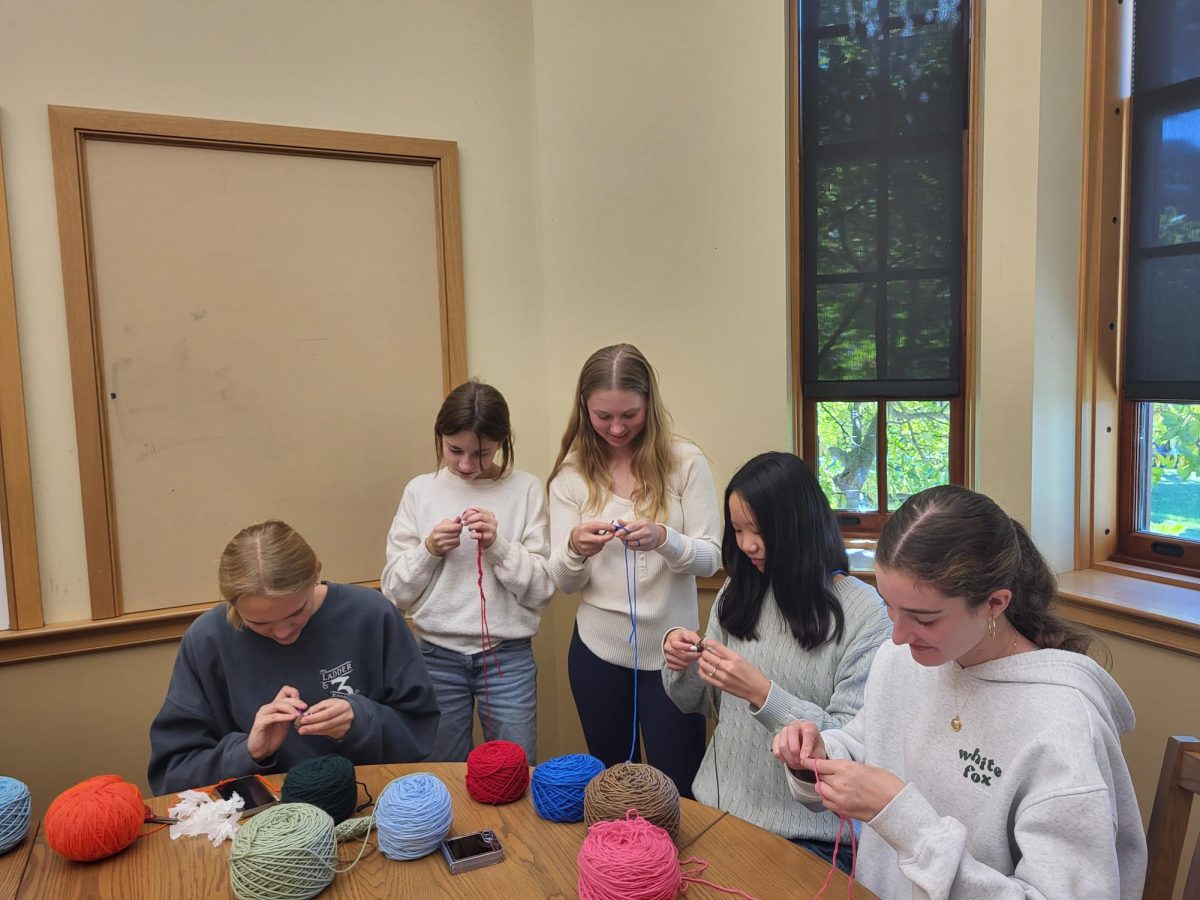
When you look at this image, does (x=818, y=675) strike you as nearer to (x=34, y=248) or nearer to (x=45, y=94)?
(x=34, y=248)

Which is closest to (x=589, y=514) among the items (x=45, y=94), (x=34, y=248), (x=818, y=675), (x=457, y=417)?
(x=457, y=417)

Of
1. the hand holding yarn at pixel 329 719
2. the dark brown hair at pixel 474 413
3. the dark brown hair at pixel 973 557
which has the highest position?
the dark brown hair at pixel 474 413

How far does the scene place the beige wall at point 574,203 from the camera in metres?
2.08

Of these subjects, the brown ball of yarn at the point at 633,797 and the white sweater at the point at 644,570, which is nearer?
Answer: the brown ball of yarn at the point at 633,797

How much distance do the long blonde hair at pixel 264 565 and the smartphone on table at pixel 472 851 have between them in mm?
540

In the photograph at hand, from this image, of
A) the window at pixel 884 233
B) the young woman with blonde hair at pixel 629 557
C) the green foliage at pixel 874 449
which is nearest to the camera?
the young woman with blonde hair at pixel 629 557

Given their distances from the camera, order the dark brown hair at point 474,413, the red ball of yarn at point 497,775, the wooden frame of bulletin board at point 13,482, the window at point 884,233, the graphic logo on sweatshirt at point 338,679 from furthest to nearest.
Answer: the window at point 884,233 → the wooden frame of bulletin board at point 13,482 → the dark brown hair at point 474,413 → the graphic logo on sweatshirt at point 338,679 → the red ball of yarn at point 497,775

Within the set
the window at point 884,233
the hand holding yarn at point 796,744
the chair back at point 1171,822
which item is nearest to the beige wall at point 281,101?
the window at point 884,233

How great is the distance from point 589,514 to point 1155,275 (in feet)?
5.12

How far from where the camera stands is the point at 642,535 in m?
1.71

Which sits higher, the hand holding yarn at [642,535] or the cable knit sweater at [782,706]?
the hand holding yarn at [642,535]

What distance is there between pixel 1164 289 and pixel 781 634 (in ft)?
4.64

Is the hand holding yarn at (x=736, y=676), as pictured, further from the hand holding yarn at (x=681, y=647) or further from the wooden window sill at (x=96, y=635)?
the wooden window sill at (x=96, y=635)

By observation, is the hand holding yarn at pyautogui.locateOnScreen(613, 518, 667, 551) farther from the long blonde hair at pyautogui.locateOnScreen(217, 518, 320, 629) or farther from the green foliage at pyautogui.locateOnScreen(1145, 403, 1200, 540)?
the green foliage at pyautogui.locateOnScreen(1145, 403, 1200, 540)
